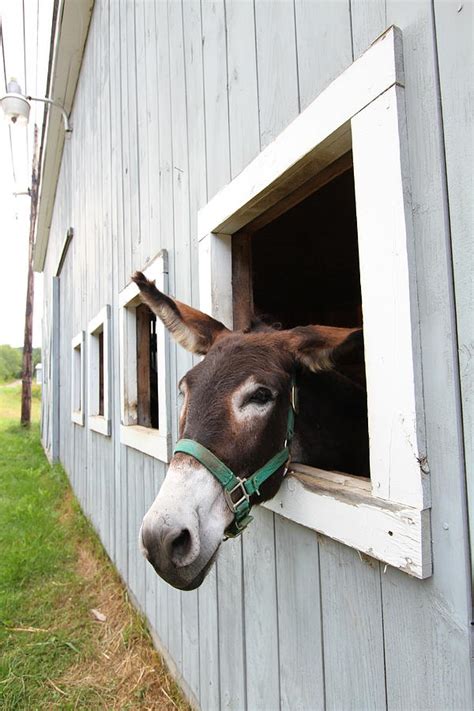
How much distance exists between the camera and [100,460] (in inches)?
209

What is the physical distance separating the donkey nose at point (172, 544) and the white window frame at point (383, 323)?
431 millimetres

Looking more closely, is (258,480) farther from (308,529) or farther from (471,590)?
(471,590)

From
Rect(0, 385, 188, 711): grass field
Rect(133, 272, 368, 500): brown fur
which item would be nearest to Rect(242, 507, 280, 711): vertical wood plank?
Rect(133, 272, 368, 500): brown fur

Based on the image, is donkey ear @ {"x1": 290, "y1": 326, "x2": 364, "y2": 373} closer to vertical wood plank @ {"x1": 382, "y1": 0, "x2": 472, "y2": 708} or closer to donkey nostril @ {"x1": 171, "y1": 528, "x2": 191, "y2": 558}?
vertical wood plank @ {"x1": 382, "y1": 0, "x2": 472, "y2": 708}

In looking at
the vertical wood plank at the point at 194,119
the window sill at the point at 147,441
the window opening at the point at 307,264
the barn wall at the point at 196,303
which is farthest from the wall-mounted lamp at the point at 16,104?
the window sill at the point at 147,441

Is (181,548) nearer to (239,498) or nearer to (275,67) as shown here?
(239,498)

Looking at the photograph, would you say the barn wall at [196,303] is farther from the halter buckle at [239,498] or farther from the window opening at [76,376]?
the window opening at [76,376]

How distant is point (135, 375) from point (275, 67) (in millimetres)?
2737

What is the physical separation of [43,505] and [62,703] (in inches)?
183

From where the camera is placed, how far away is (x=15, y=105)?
7543 mm

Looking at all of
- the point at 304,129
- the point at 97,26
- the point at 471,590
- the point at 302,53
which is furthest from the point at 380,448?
the point at 97,26

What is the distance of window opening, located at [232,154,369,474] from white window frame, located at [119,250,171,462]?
662mm

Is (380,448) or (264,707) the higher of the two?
(380,448)

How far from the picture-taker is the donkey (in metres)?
1.20
